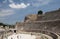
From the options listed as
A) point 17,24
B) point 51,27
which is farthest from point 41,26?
point 17,24

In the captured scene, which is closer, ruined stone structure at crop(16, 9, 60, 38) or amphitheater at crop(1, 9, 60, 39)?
amphitheater at crop(1, 9, 60, 39)

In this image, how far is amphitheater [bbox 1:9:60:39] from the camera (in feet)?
93.1

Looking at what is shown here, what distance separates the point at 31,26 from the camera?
142 feet

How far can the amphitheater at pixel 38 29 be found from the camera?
93.1 feet

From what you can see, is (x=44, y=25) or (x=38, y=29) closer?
(x=44, y=25)

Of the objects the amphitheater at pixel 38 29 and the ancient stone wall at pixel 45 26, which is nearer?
the amphitheater at pixel 38 29

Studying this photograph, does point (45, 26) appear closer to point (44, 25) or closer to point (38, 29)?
point (44, 25)

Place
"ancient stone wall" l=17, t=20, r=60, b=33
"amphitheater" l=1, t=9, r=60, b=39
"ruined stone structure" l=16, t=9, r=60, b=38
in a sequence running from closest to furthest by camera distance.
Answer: "amphitheater" l=1, t=9, r=60, b=39 < "ancient stone wall" l=17, t=20, r=60, b=33 < "ruined stone structure" l=16, t=9, r=60, b=38

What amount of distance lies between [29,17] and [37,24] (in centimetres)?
1639

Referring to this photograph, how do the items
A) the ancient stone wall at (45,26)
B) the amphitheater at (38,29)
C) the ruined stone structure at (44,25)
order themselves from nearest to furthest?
the amphitheater at (38,29) < the ancient stone wall at (45,26) < the ruined stone structure at (44,25)

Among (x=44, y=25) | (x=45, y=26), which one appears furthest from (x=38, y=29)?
(x=45, y=26)

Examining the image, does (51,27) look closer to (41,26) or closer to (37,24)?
(41,26)

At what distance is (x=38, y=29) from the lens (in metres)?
37.4

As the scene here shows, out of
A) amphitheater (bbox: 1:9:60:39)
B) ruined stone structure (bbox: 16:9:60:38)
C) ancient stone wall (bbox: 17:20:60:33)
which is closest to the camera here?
amphitheater (bbox: 1:9:60:39)
